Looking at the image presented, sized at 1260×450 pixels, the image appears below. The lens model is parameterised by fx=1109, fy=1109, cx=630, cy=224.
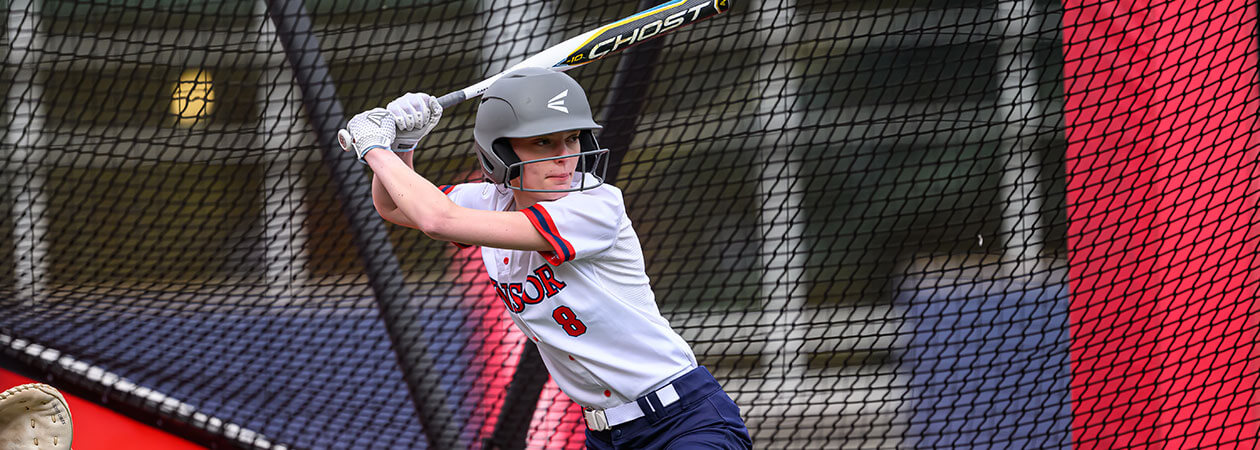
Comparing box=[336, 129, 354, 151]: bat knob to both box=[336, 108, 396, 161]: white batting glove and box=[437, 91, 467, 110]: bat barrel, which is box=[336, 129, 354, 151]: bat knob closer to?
box=[336, 108, 396, 161]: white batting glove

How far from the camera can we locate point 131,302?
13.8 ft

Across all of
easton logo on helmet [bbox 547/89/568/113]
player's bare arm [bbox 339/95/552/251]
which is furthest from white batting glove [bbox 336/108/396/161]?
easton logo on helmet [bbox 547/89/568/113]

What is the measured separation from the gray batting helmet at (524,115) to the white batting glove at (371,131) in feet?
0.60

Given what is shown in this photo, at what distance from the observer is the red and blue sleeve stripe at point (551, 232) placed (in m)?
2.00

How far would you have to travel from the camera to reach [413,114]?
82.4 inches

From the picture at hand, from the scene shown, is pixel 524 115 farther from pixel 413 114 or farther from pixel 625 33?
pixel 625 33

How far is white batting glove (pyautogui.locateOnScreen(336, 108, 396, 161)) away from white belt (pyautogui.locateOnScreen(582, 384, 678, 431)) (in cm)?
67

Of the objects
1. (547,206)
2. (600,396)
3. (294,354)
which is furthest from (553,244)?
(294,354)

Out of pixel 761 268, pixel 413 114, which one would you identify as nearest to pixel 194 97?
pixel 761 268

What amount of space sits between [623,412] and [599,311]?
0.71 feet

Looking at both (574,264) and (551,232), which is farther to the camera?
(574,264)

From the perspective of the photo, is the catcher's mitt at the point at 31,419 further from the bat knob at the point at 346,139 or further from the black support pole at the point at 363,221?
the black support pole at the point at 363,221

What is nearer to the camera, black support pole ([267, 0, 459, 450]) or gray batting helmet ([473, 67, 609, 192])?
gray batting helmet ([473, 67, 609, 192])

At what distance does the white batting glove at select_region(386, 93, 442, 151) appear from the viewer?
2.08 m
